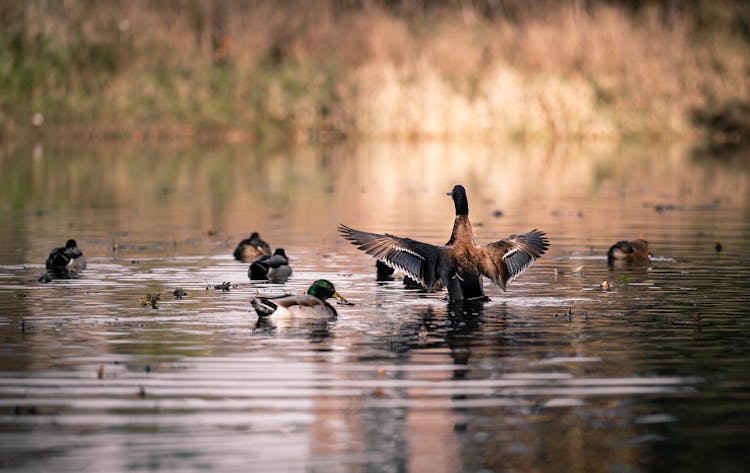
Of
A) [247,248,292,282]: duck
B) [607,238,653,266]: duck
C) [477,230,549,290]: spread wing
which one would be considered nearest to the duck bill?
[477,230,549,290]: spread wing

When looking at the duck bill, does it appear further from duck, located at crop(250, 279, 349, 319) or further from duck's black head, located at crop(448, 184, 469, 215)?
duck's black head, located at crop(448, 184, 469, 215)

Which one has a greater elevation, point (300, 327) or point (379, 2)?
point (379, 2)

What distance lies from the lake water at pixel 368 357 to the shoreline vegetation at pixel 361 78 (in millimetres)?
23290

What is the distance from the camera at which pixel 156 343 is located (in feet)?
39.5

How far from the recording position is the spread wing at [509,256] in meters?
14.9

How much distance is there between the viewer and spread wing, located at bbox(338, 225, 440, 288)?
14.6 metres

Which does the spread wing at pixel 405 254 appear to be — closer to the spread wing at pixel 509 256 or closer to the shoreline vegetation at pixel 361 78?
the spread wing at pixel 509 256

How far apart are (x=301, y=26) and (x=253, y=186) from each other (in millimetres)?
22935

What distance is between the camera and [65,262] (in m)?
16.9

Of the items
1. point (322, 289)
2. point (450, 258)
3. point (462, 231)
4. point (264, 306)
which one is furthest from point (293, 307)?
point (462, 231)

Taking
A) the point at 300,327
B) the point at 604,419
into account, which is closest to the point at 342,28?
the point at 300,327

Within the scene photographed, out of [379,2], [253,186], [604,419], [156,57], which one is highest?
[379,2]

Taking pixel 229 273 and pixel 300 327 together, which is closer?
pixel 300 327

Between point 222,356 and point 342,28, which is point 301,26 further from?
point 222,356
